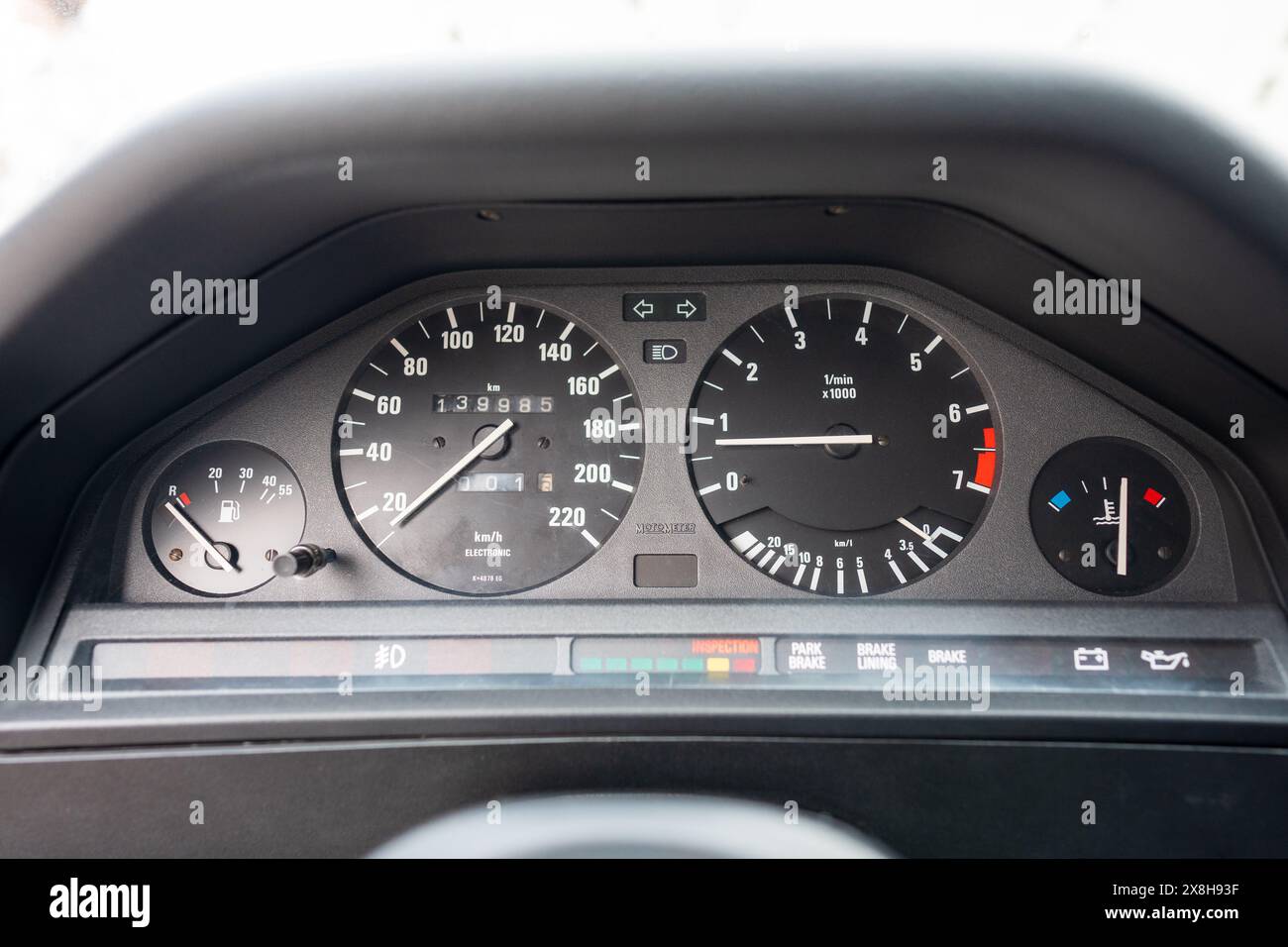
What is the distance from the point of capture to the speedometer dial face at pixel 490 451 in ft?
8.14

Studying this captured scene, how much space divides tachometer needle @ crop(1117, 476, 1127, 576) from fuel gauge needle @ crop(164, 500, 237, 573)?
223 centimetres

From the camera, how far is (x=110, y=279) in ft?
6.45

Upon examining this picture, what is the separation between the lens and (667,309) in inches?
102

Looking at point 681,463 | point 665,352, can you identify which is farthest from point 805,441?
point 665,352

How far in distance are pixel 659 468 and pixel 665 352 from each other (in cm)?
31

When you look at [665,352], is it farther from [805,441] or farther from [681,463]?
[805,441]

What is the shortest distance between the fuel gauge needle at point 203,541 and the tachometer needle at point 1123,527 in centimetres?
223

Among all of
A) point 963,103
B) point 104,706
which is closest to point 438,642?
point 104,706

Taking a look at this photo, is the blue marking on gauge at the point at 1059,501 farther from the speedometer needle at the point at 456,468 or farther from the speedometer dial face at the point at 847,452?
the speedometer needle at the point at 456,468
